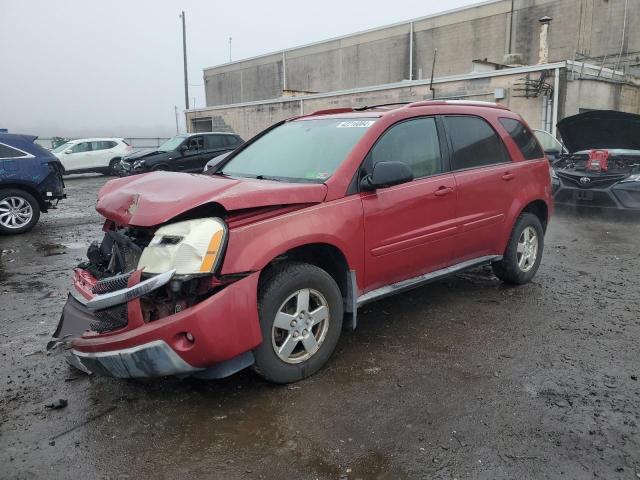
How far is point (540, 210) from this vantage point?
5496 millimetres

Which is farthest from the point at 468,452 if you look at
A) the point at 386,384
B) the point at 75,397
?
the point at 75,397

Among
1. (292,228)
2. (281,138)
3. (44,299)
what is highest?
(281,138)

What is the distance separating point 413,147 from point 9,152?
24.8 ft

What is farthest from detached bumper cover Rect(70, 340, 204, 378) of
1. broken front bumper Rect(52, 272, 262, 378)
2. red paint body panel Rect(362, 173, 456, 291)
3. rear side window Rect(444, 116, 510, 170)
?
rear side window Rect(444, 116, 510, 170)

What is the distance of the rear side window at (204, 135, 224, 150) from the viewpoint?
650 inches

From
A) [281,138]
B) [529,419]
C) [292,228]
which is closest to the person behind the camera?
[529,419]

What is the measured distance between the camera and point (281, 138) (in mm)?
4449

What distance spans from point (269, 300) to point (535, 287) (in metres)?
3.38

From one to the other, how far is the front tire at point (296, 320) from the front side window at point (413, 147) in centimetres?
104

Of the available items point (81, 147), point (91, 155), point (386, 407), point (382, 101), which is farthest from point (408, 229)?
point (81, 147)

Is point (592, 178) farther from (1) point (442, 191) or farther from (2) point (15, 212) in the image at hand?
(2) point (15, 212)

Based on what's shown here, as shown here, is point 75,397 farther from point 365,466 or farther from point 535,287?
point 535,287

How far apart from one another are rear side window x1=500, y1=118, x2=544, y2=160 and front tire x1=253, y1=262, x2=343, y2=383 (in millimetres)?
2747

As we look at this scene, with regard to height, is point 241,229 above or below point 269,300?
above
